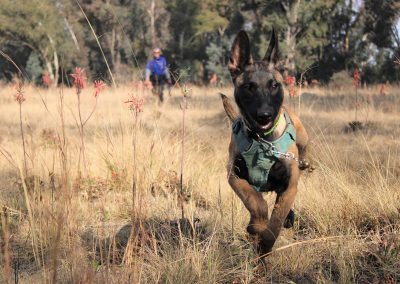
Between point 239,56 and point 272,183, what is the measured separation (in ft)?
3.15

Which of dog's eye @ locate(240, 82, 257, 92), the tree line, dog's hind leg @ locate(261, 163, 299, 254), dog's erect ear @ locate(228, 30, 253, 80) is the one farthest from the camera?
the tree line

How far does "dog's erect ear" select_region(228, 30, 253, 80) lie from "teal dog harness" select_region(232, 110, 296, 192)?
0.57 metres

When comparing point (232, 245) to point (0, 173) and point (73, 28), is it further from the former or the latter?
point (73, 28)

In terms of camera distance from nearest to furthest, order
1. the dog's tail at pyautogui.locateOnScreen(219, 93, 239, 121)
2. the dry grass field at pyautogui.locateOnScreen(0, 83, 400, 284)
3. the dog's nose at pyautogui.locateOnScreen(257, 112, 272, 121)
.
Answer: the dry grass field at pyautogui.locateOnScreen(0, 83, 400, 284)
the dog's nose at pyautogui.locateOnScreen(257, 112, 272, 121)
the dog's tail at pyautogui.locateOnScreen(219, 93, 239, 121)

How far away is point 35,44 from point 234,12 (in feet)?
60.3

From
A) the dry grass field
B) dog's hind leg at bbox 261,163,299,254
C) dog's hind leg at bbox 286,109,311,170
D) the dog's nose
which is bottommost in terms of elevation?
the dry grass field

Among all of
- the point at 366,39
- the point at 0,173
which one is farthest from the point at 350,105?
the point at 366,39

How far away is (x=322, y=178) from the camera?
15.0 feet

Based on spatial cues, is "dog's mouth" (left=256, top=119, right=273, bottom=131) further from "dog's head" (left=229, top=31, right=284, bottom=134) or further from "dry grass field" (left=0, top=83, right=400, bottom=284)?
"dry grass field" (left=0, top=83, right=400, bottom=284)

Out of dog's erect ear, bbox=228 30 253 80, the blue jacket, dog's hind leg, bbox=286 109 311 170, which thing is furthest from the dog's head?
the blue jacket

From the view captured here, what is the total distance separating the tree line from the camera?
3109 cm

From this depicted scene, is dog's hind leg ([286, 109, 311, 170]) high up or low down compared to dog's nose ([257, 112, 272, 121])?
down

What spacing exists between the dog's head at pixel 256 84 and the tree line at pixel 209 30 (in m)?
23.3

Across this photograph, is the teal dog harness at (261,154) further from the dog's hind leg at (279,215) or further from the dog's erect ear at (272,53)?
the dog's erect ear at (272,53)
